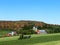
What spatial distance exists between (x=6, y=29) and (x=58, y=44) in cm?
1411

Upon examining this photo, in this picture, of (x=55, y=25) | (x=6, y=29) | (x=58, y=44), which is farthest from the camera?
(x=55, y=25)

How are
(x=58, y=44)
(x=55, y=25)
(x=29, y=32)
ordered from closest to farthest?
(x=58, y=44) → (x=29, y=32) → (x=55, y=25)

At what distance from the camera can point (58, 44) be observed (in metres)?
15.0

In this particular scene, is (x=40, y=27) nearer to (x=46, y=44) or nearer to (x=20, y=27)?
(x=20, y=27)

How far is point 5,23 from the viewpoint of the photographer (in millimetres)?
28797

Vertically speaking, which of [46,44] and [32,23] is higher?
[32,23]

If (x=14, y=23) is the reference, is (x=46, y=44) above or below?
below

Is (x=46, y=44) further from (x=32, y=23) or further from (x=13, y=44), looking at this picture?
(x=32, y=23)

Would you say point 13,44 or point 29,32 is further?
point 29,32

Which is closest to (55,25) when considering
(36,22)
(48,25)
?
(48,25)

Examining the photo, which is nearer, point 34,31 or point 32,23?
point 34,31

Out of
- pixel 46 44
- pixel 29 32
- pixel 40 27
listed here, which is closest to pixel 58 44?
pixel 46 44

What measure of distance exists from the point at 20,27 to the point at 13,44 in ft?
42.4

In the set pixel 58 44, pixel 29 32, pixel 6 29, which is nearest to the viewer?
pixel 58 44
